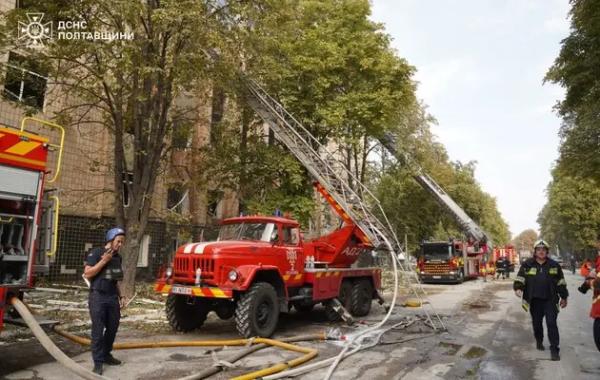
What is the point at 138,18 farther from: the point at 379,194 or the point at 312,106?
the point at 379,194

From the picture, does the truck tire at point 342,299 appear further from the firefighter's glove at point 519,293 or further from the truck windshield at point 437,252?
the truck windshield at point 437,252

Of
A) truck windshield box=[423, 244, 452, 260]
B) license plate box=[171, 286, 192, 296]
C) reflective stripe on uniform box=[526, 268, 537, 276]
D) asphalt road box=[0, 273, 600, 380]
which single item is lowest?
asphalt road box=[0, 273, 600, 380]

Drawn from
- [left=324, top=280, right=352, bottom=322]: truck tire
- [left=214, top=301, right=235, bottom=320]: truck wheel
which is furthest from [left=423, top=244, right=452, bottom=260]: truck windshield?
[left=214, top=301, right=235, bottom=320]: truck wheel

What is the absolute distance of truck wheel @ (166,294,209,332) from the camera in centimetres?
937

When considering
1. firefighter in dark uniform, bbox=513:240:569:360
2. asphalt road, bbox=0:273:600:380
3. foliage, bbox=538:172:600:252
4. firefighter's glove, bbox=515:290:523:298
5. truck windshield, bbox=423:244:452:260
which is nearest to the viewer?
asphalt road, bbox=0:273:600:380

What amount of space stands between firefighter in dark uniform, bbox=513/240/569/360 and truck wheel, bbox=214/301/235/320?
527 centimetres

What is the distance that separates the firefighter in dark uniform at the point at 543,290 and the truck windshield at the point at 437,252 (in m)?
19.6

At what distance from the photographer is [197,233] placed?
24.5 m

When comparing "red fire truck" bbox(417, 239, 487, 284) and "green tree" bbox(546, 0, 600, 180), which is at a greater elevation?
"green tree" bbox(546, 0, 600, 180)

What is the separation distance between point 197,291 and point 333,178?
745cm

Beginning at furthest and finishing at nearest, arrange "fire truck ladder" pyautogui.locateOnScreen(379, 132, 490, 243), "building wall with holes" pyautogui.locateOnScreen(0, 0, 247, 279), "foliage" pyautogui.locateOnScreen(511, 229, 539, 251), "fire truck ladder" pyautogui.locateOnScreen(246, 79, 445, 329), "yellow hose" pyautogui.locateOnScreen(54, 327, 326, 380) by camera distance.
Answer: "foliage" pyautogui.locateOnScreen(511, 229, 539, 251), "fire truck ladder" pyautogui.locateOnScreen(379, 132, 490, 243), "building wall with holes" pyautogui.locateOnScreen(0, 0, 247, 279), "fire truck ladder" pyautogui.locateOnScreen(246, 79, 445, 329), "yellow hose" pyautogui.locateOnScreen(54, 327, 326, 380)

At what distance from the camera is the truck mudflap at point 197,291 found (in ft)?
27.1

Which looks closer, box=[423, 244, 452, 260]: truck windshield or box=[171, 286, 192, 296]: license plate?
box=[171, 286, 192, 296]: license plate

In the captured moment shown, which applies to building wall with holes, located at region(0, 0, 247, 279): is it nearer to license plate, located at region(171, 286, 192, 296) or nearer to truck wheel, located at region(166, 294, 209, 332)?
truck wheel, located at region(166, 294, 209, 332)
